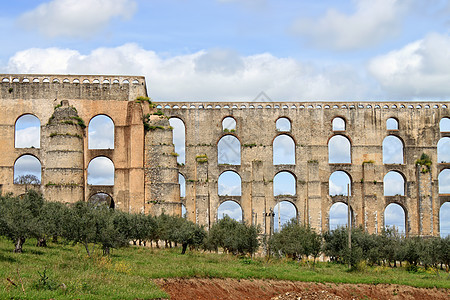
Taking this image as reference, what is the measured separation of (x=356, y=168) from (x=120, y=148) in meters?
18.0

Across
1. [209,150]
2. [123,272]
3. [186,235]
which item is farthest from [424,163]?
[123,272]

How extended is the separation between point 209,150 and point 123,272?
1059 inches

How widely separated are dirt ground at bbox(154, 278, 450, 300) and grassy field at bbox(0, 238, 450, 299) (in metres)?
0.40

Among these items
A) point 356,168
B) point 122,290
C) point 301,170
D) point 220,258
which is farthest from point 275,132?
point 122,290

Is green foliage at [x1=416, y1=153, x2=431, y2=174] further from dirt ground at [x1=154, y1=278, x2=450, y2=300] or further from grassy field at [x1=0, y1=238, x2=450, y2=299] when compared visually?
→ dirt ground at [x1=154, y1=278, x2=450, y2=300]

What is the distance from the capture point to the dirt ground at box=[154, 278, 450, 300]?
22391 mm

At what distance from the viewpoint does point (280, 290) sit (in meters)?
25.0

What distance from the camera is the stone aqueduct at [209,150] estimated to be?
43.2m

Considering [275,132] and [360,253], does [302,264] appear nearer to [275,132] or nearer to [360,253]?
[360,253]

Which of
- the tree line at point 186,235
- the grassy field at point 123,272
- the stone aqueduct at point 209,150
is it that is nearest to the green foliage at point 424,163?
the stone aqueduct at point 209,150

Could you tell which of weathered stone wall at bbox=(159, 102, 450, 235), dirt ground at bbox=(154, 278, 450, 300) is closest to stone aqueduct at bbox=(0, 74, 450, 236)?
weathered stone wall at bbox=(159, 102, 450, 235)

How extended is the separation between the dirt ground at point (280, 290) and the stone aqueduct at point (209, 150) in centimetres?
1866

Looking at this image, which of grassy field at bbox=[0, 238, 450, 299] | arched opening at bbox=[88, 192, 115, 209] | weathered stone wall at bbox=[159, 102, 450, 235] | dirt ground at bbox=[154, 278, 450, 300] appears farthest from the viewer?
weathered stone wall at bbox=[159, 102, 450, 235]

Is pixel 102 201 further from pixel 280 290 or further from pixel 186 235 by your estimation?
pixel 280 290
